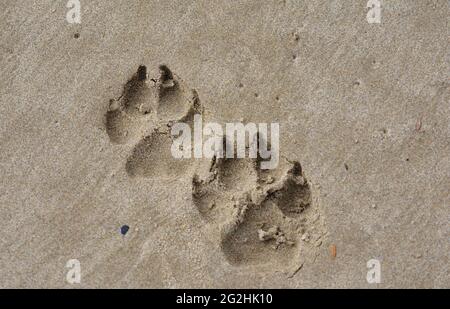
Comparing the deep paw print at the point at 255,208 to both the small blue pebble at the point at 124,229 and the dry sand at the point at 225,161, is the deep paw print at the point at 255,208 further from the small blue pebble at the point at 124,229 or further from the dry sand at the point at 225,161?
the small blue pebble at the point at 124,229

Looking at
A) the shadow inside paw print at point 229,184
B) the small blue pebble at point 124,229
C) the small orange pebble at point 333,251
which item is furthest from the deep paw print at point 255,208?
the small blue pebble at point 124,229

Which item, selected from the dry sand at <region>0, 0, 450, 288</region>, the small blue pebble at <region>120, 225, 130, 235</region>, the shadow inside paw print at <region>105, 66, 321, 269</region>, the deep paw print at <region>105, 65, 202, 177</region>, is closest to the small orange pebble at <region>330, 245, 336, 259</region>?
the dry sand at <region>0, 0, 450, 288</region>

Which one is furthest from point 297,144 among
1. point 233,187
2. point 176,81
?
point 176,81

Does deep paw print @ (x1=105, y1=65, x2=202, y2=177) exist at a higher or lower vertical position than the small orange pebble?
Result: higher

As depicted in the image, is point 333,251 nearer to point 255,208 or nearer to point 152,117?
point 255,208

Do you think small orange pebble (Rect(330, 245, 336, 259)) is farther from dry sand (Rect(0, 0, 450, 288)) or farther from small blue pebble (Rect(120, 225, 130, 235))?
small blue pebble (Rect(120, 225, 130, 235))

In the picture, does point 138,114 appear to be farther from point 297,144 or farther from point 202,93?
point 297,144

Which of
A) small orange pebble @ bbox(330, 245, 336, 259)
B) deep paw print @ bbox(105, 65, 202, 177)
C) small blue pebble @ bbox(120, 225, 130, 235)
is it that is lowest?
small orange pebble @ bbox(330, 245, 336, 259)
